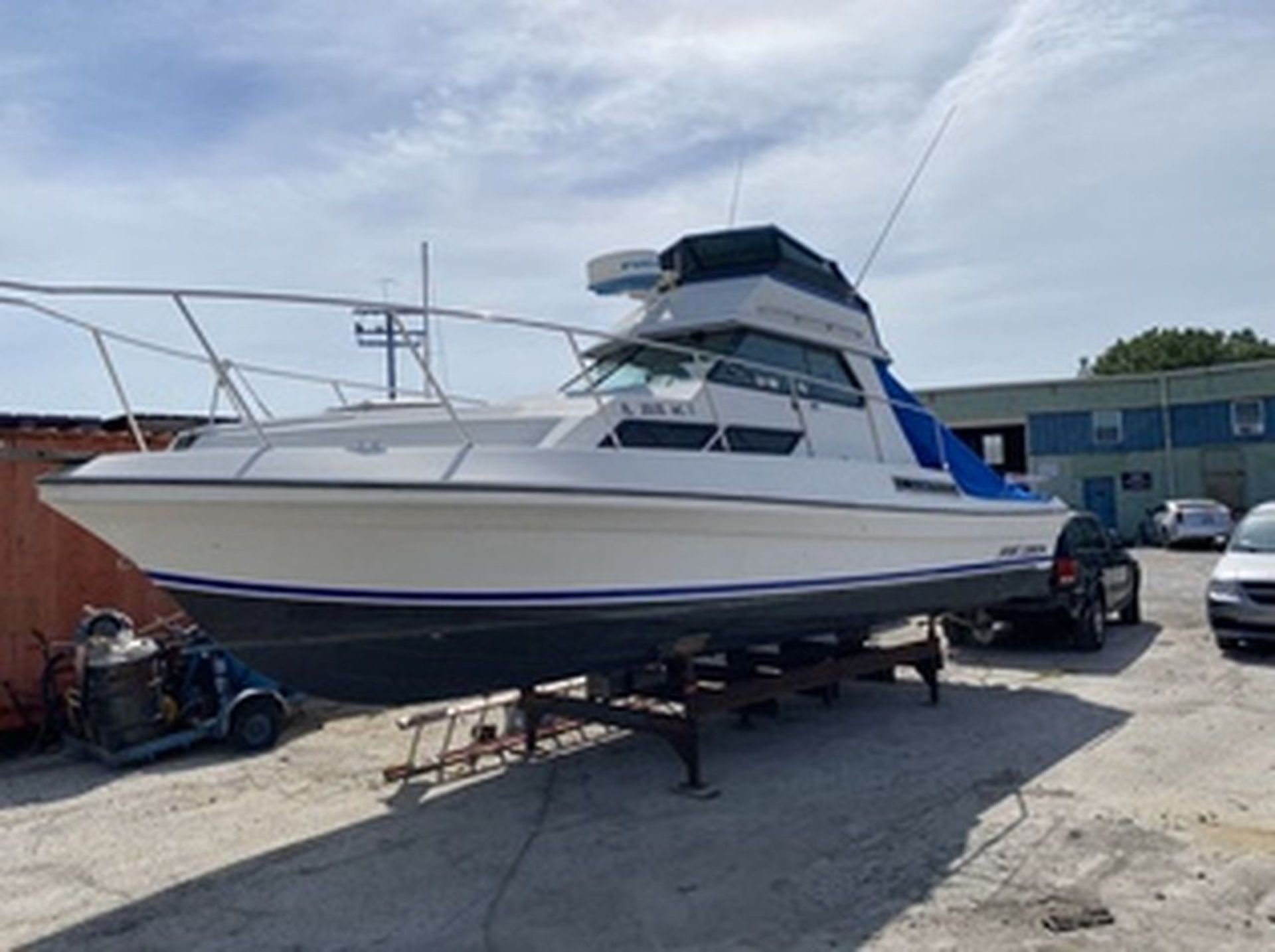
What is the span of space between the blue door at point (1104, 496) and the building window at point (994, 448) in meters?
3.03

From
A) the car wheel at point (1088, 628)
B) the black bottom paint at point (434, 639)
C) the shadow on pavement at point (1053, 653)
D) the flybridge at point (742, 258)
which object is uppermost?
the flybridge at point (742, 258)

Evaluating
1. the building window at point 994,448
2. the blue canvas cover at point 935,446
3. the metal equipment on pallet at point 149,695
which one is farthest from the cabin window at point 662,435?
the building window at point 994,448

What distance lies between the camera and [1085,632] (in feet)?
32.1

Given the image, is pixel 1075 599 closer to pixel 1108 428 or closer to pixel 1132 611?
pixel 1132 611

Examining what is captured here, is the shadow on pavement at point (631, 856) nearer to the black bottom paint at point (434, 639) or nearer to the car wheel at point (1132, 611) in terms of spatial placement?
the black bottom paint at point (434, 639)

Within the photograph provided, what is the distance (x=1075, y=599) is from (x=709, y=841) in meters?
6.15

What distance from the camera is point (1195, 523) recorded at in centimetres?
2205

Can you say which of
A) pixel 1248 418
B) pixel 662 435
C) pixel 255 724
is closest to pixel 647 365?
pixel 662 435

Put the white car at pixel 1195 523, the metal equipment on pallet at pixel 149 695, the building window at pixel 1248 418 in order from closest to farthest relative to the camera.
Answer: the metal equipment on pallet at pixel 149 695 → the white car at pixel 1195 523 → the building window at pixel 1248 418

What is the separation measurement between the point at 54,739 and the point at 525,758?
11.0 ft

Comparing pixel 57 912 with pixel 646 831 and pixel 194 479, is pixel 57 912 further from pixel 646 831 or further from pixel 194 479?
pixel 646 831

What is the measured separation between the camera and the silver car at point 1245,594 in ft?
29.2

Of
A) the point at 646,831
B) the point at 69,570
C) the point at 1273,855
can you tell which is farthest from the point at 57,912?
the point at 1273,855

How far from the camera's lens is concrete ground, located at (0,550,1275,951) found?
12.6 ft
